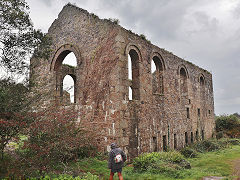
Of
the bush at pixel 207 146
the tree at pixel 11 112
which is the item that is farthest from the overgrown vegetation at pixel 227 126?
the tree at pixel 11 112

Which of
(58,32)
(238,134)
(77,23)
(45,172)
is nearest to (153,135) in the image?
(45,172)

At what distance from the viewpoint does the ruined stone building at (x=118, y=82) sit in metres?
8.86

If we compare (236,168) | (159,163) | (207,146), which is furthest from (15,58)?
(207,146)

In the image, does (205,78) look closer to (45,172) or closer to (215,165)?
(215,165)

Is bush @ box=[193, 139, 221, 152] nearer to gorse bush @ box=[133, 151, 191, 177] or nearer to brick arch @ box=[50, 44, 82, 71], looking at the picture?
gorse bush @ box=[133, 151, 191, 177]

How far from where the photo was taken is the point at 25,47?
7.17 m

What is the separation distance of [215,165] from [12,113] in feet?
26.3

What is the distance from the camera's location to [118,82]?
28.8ft

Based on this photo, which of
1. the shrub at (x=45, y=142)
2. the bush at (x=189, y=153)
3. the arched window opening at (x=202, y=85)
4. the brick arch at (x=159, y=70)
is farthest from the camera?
the arched window opening at (x=202, y=85)

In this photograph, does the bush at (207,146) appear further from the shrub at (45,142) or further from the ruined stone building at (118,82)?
the shrub at (45,142)

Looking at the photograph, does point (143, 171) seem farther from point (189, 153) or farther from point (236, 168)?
point (189, 153)

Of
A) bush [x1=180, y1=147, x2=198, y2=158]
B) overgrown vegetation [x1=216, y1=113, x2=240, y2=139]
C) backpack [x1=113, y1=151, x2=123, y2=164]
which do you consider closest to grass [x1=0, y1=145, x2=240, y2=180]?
backpack [x1=113, y1=151, x2=123, y2=164]

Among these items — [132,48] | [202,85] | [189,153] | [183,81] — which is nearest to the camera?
[132,48]

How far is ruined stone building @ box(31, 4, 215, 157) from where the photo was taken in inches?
349
